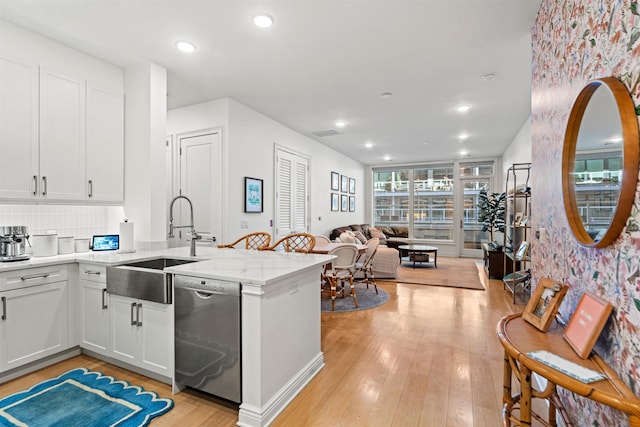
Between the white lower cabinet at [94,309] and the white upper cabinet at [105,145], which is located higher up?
the white upper cabinet at [105,145]

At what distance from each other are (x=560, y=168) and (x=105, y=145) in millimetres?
3994

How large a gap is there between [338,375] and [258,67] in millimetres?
3173

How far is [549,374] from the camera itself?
3.77 feet

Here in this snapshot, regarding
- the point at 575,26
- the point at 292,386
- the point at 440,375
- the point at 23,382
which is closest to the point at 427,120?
the point at 575,26

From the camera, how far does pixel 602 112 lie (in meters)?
1.35

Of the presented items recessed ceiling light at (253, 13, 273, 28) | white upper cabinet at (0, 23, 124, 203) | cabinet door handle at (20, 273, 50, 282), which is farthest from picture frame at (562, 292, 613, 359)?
white upper cabinet at (0, 23, 124, 203)

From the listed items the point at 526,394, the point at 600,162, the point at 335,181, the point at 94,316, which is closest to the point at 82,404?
the point at 94,316

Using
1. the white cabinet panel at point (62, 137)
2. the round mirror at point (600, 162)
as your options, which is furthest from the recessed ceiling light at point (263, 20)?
the round mirror at point (600, 162)

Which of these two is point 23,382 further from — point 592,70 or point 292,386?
point 592,70

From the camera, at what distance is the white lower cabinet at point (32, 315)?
2.38 m

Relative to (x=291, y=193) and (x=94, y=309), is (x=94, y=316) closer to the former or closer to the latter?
(x=94, y=309)

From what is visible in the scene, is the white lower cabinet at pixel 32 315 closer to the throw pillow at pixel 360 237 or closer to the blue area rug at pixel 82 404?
the blue area rug at pixel 82 404

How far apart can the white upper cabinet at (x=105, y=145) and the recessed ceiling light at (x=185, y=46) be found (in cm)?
99

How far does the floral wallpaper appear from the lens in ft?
3.76
